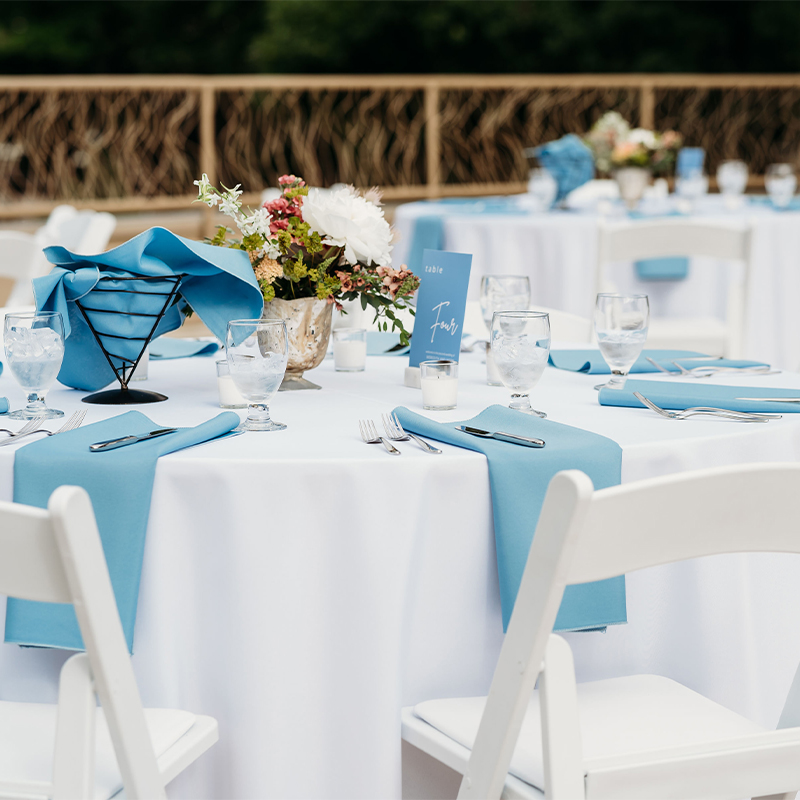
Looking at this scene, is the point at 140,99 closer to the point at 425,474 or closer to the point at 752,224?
the point at 752,224

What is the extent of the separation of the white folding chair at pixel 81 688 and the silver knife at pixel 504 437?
0.56 metres

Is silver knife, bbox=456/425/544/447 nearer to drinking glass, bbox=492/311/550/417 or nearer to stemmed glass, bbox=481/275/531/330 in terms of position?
drinking glass, bbox=492/311/550/417

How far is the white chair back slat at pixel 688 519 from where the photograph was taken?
3.43 ft

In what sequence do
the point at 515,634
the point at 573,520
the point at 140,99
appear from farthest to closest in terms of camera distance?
the point at 140,99 → the point at 515,634 → the point at 573,520

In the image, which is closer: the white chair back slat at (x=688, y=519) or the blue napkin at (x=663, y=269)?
the white chair back slat at (x=688, y=519)

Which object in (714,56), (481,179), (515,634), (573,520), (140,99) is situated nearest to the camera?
(573,520)

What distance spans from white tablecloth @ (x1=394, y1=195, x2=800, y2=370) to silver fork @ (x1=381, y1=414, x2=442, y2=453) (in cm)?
284

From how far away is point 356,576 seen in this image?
1438mm

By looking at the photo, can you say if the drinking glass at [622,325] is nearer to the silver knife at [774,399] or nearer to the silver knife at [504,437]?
the silver knife at [774,399]

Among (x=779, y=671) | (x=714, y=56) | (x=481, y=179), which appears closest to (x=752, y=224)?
(x=779, y=671)

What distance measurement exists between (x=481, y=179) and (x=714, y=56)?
7153 mm

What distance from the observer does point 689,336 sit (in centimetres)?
413

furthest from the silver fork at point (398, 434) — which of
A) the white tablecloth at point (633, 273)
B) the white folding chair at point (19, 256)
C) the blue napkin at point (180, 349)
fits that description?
the white tablecloth at point (633, 273)

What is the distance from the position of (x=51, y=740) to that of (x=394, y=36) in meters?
16.2
